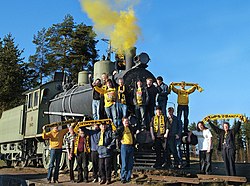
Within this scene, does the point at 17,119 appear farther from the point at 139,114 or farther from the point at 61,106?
the point at 139,114

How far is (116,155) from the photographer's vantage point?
32.1 ft

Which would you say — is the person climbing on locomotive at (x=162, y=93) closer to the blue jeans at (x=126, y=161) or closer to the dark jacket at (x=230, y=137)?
the dark jacket at (x=230, y=137)

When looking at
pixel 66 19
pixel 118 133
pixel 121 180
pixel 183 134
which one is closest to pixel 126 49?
pixel 183 134

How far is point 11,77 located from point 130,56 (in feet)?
89.7

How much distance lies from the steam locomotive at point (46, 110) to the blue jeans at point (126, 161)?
2465 mm

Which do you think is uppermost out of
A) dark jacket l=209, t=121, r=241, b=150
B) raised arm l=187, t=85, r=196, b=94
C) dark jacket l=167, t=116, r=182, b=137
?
raised arm l=187, t=85, r=196, b=94

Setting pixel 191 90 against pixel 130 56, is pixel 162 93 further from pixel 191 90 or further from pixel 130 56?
pixel 130 56

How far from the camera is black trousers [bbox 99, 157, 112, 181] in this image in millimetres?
8734

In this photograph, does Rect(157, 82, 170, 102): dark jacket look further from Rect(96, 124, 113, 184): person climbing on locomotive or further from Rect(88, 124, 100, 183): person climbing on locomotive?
Rect(96, 124, 113, 184): person climbing on locomotive

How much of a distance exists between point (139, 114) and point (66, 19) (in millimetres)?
35399

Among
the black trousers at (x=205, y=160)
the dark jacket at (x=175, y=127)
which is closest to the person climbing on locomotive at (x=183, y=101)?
the dark jacket at (x=175, y=127)

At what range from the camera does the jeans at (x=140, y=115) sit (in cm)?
1040

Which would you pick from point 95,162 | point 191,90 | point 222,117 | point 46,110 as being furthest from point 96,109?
point 46,110

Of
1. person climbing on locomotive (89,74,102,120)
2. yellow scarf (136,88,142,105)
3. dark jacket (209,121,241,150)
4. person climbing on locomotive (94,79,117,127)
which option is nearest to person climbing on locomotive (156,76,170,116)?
yellow scarf (136,88,142,105)
